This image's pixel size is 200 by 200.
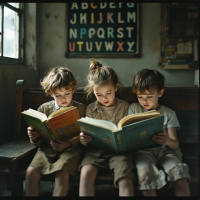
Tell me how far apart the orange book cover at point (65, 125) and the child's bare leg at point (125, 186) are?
18.1 inches

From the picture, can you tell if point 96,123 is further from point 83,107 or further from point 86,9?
point 86,9

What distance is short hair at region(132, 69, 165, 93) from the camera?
147 cm

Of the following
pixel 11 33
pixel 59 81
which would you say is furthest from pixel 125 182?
pixel 11 33

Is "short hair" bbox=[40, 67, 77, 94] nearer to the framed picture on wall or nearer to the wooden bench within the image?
the wooden bench

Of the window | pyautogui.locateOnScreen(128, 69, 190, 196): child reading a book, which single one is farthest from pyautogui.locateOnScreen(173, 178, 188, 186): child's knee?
the window

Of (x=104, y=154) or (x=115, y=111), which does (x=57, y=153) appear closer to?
(x=104, y=154)

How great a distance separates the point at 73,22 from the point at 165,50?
138 cm

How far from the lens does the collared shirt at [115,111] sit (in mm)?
1581

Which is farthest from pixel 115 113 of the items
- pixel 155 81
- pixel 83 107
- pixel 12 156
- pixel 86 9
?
pixel 86 9

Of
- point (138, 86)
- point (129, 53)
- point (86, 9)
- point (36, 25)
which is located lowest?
point (138, 86)

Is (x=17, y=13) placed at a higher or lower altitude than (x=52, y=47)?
higher

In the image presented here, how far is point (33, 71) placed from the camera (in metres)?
2.69

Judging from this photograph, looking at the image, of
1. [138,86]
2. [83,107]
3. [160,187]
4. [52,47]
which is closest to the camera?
[160,187]

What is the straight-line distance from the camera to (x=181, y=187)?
1.14 metres
